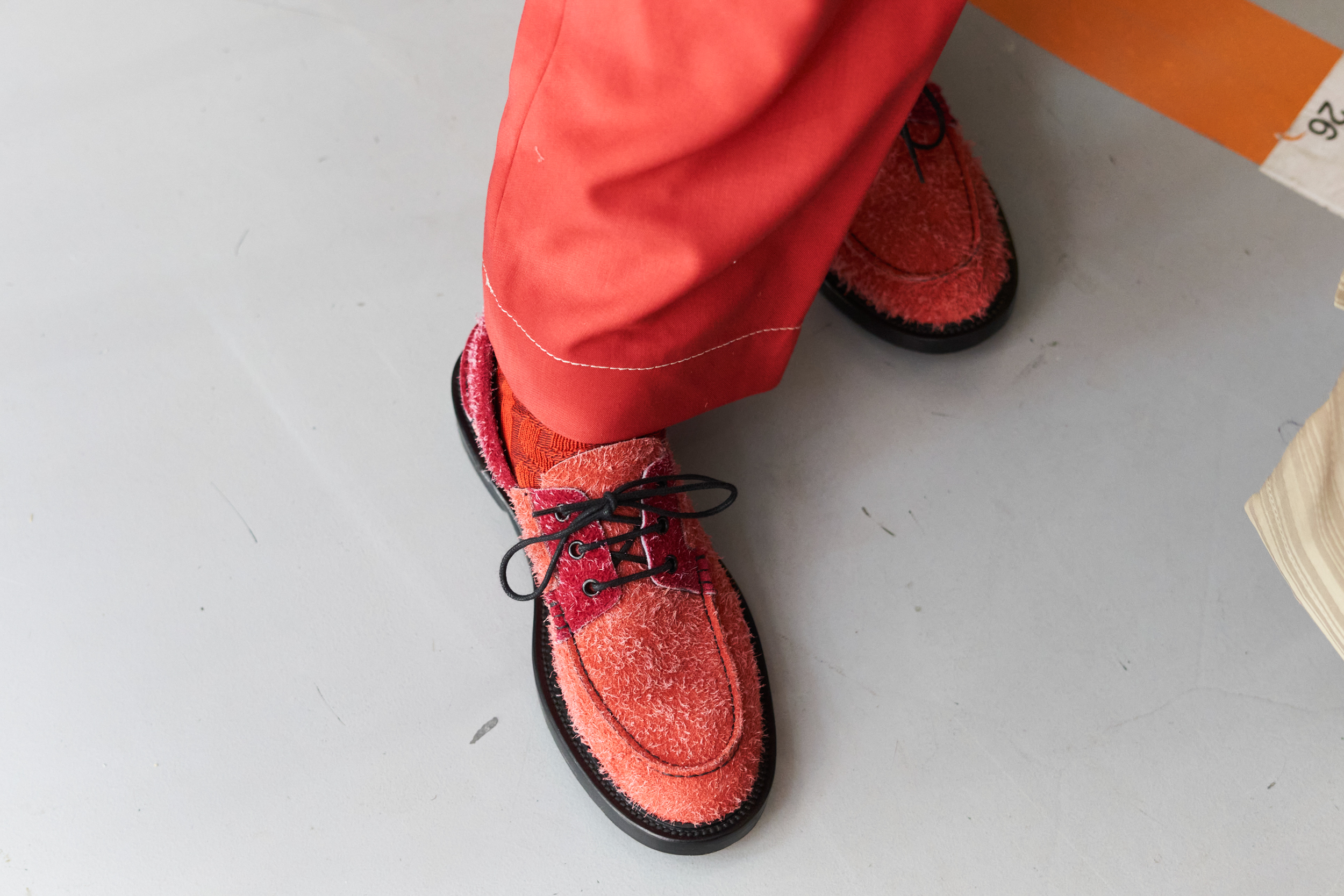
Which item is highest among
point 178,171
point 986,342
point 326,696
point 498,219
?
point 498,219

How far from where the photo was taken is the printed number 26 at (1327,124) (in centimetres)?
108

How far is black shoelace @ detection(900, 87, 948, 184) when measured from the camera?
3.00ft

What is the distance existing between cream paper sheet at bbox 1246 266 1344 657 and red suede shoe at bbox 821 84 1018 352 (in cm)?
33

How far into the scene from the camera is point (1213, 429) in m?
0.90

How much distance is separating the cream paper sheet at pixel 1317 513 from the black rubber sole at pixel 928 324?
0.33 meters

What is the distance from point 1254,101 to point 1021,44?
0.29 meters

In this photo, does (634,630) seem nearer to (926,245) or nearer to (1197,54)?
(926,245)

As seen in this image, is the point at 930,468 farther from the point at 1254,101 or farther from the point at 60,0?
the point at 60,0

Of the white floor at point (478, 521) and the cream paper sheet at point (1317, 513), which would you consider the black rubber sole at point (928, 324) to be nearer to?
the white floor at point (478, 521)

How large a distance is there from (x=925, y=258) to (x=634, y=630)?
470 millimetres

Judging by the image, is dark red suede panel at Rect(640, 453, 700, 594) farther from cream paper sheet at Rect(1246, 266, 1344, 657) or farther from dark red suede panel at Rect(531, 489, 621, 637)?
cream paper sheet at Rect(1246, 266, 1344, 657)

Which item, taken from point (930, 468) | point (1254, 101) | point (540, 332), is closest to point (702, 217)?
point (540, 332)

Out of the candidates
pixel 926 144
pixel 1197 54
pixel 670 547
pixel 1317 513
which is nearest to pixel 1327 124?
pixel 1197 54

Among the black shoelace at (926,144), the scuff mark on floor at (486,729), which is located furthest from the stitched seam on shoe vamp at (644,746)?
the black shoelace at (926,144)
